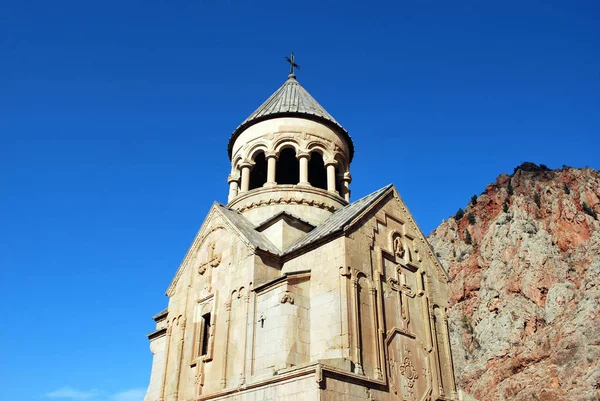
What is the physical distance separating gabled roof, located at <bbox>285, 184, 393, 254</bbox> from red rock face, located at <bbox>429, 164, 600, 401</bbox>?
126 feet

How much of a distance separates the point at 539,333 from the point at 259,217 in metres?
46.2

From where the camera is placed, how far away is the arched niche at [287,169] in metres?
18.0

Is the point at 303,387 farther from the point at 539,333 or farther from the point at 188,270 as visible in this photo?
the point at 539,333

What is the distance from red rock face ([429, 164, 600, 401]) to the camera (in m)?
46.7

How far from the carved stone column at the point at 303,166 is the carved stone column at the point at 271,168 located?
0.75m

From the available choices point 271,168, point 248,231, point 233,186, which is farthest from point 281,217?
point 233,186

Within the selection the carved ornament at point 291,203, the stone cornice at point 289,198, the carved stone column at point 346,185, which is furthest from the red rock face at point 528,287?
the carved ornament at point 291,203

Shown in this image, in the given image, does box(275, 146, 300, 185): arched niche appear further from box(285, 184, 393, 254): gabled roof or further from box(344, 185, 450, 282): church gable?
box(344, 185, 450, 282): church gable

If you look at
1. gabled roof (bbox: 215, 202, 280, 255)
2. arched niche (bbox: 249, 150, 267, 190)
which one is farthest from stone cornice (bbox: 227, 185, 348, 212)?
arched niche (bbox: 249, 150, 267, 190)

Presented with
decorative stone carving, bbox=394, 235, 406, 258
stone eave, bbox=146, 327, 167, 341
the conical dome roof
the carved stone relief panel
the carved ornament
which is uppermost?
the conical dome roof

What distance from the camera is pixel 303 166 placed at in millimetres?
15852

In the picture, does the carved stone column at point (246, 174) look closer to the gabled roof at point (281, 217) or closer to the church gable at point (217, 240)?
the church gable at point (217, 240)

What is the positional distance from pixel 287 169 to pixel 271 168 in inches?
104

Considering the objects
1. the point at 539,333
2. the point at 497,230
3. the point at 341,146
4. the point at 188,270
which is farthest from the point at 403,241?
the point at 497,230
